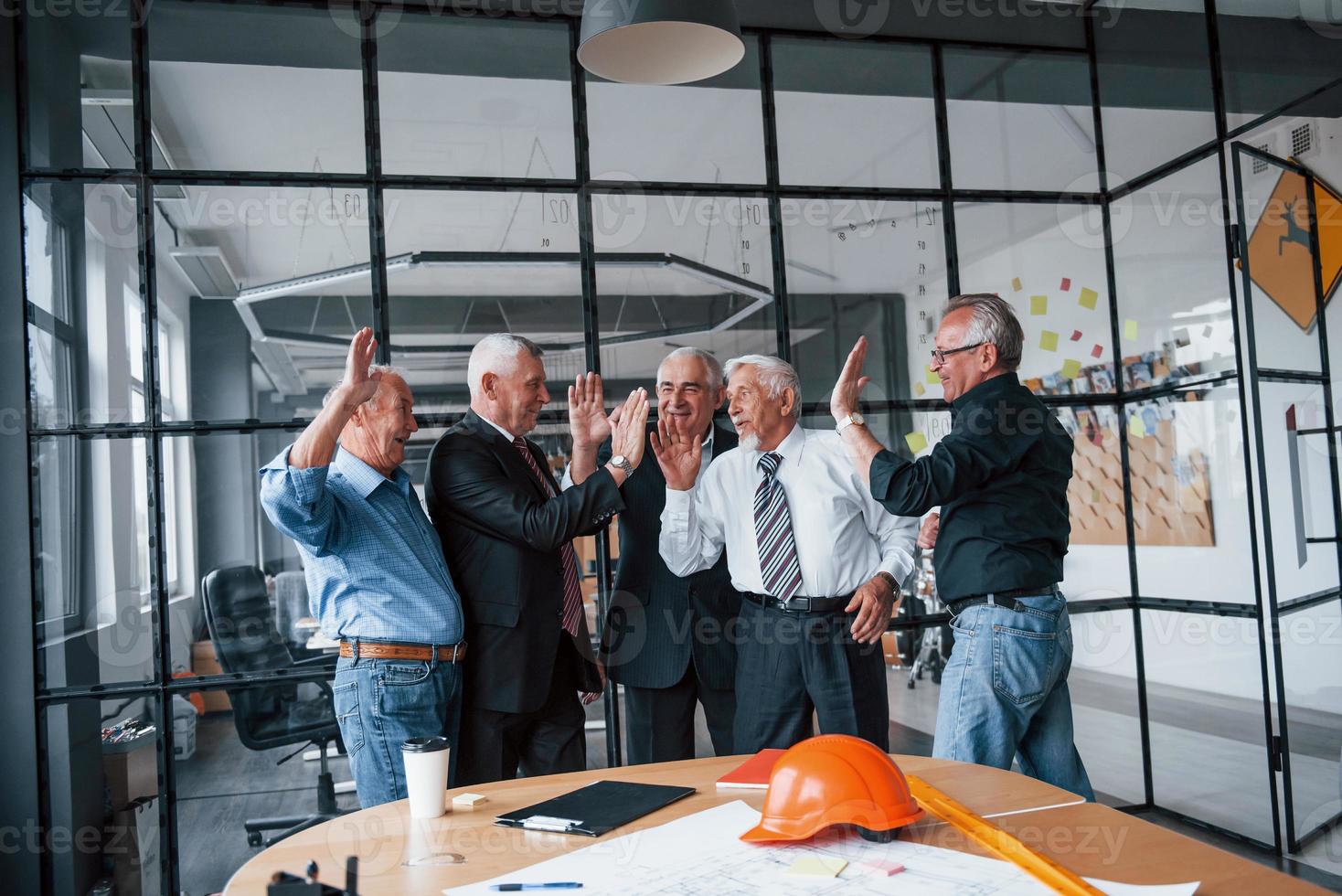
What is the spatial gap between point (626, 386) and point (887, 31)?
1707 mm

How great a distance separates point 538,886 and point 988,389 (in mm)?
1655

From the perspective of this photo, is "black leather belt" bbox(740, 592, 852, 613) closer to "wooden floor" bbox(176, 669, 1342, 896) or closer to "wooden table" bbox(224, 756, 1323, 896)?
"wooden floor" bbox(176, 669, 1342, 896)

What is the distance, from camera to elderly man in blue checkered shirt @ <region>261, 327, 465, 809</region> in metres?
2.38

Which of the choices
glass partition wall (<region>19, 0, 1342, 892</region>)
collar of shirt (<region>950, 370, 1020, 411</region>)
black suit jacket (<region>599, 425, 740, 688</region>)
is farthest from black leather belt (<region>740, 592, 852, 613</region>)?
glass partition wall (<region>19, 0, 1342, 892</region>)

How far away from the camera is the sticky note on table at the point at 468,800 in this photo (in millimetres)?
1693

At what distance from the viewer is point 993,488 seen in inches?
97.0

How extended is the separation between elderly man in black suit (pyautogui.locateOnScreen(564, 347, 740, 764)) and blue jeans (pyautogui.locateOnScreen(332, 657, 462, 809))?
0.77 m

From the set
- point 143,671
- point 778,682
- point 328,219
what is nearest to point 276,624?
point 143,671

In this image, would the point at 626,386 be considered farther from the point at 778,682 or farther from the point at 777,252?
the point at 778,682

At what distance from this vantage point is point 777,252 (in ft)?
11.6

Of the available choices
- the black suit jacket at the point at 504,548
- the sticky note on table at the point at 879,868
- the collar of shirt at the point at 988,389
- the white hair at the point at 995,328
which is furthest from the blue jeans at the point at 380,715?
the white hair at the point at 995,328

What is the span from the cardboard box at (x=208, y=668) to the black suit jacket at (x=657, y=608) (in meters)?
1.18

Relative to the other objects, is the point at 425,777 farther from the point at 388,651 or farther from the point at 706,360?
the point at 706,360

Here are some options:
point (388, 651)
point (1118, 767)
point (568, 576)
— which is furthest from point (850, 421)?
point (1118, 767)
